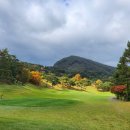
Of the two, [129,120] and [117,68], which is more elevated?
[117,68]

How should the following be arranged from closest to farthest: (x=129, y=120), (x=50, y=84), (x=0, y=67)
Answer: (x=129, y=120), (x=0, y=67), (x=50, y=84)

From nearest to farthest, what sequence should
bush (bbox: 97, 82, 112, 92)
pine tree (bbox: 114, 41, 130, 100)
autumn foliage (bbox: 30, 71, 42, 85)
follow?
pine tree (bbox: 114, 41, 130, 100) < autumn foliage (bbox: 30, 71, 42, 85) < bush (bbox: 97, 82, 112, 92)

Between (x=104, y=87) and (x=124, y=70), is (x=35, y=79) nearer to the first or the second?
(x=104, y=87)

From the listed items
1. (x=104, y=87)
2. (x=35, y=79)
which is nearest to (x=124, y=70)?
(x=35, y=79)

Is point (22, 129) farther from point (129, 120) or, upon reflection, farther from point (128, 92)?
point (128, 92)

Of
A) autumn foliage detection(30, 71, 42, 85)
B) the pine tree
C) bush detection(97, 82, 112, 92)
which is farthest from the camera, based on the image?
bush detection(97, 82, 112, 92)

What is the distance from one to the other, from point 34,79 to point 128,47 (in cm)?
7235

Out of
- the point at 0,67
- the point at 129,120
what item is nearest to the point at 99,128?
the point at 129,120

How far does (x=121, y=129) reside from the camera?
2883cm

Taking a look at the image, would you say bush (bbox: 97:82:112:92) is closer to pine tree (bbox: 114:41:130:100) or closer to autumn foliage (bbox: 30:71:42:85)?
autumn foliage (bbox: 30:71:42:85)

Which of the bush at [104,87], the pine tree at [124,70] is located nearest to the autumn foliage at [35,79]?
the bush at [104,87]

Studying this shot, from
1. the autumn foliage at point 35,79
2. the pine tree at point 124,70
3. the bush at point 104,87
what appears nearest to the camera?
the pine tree at point 124,70

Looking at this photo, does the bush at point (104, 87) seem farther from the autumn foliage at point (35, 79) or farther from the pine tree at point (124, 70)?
the pine tree at point (124, 70)

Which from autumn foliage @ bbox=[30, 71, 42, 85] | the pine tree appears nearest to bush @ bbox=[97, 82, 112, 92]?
autumn foliage @ bbox=[30, 71, 42, 85]
